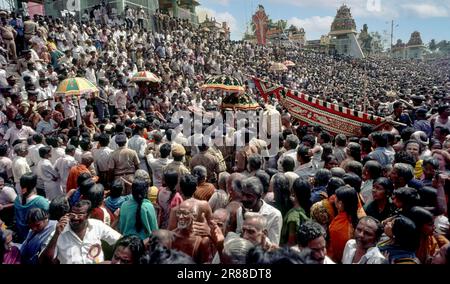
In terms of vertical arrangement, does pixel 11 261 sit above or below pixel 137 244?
below

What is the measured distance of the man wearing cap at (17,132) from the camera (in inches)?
273

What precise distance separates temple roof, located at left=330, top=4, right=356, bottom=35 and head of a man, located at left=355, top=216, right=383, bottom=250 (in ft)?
203

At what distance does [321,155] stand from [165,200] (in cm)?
252

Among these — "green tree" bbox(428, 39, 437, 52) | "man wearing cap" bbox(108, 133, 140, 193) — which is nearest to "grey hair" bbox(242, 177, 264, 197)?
"man wearing cap" bbox(108, 133, 140, 193)

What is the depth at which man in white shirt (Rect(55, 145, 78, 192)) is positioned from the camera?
5.45 m

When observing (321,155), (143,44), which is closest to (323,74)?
(143,44)

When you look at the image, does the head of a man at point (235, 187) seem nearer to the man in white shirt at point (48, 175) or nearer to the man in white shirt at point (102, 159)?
the man in white shirt at point (102, 159)

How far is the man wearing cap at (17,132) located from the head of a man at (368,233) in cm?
619

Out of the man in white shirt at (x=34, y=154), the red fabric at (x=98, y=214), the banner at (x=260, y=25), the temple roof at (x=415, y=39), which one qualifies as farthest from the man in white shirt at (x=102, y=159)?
the temple roof at (x=415, y=39)

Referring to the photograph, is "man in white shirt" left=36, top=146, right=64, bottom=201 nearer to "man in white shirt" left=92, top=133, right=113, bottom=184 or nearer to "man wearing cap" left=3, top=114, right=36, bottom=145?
"man in white shirt" left=92, top=133, right=113, bottom=184

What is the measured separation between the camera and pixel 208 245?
3104mm

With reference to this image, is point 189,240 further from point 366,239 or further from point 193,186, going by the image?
point 366,239
